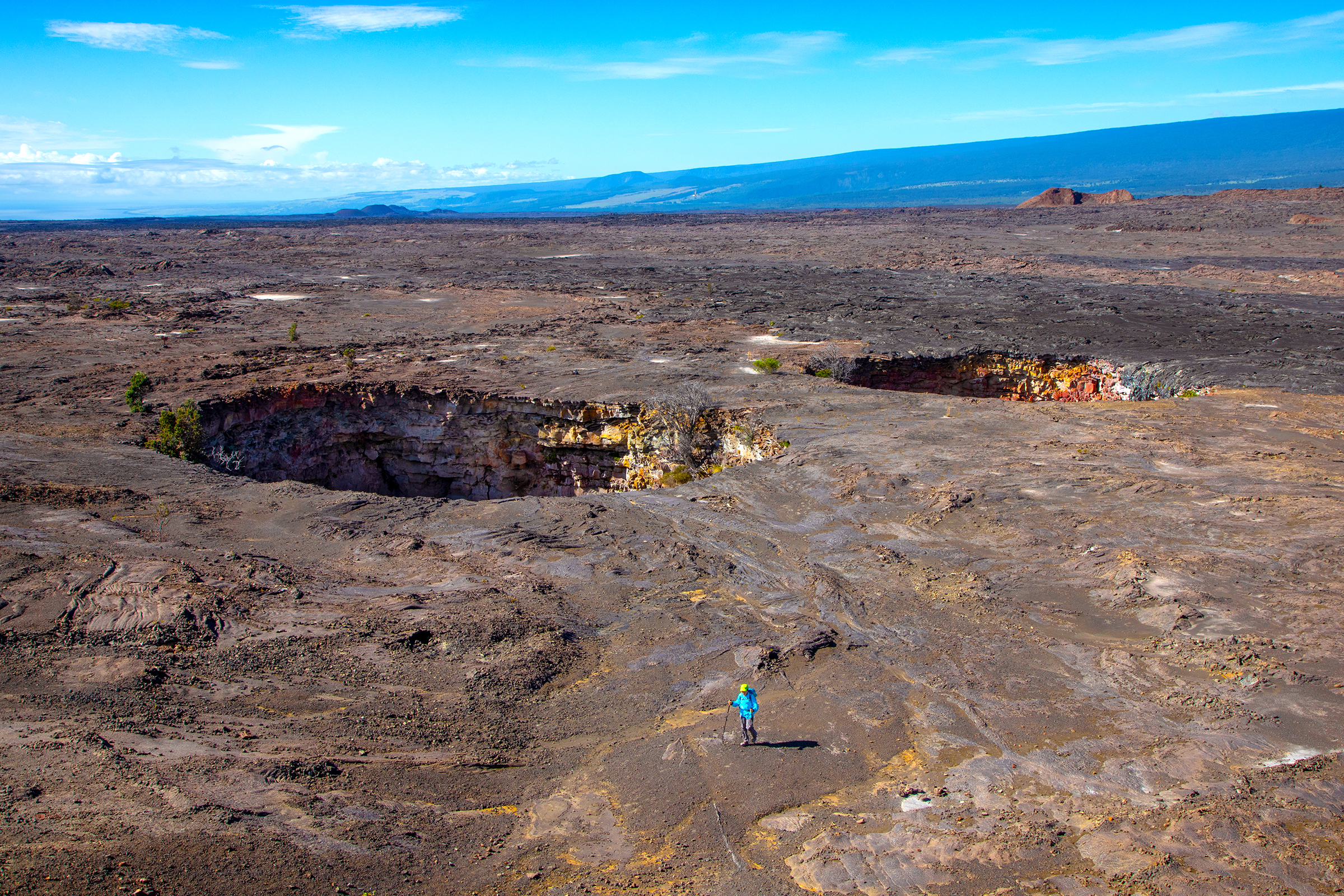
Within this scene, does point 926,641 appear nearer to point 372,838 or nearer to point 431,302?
point 372,838

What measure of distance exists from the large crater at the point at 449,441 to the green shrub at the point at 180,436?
0.51m

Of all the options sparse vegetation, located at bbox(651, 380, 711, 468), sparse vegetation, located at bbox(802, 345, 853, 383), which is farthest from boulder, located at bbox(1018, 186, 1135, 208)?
sparse vegetation, located at bbox(651, 380, 711, 468)

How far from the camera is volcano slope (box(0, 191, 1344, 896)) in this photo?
395cm

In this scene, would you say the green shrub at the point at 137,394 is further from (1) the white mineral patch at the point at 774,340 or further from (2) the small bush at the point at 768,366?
(1) the white mineral patch at the point at 774,340

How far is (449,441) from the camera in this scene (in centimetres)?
1315

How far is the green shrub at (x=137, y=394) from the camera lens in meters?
11.4

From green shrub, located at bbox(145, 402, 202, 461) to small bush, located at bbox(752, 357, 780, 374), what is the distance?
8954mm

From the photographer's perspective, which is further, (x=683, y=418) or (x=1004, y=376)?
(x=1004, y=376)

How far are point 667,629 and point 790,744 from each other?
163cm

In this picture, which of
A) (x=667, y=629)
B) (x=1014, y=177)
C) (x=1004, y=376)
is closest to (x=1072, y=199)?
(x=1004, y=376)

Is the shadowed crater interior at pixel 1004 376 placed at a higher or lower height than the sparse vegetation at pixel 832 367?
lower

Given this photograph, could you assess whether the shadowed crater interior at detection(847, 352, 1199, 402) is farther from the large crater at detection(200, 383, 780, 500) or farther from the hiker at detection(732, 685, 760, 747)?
the hiker at detection(732, 685, 760, 747)

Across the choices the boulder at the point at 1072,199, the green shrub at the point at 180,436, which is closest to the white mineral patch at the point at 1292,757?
the green shrub at the point at 180,436

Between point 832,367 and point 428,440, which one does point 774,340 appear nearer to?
point 832,367
